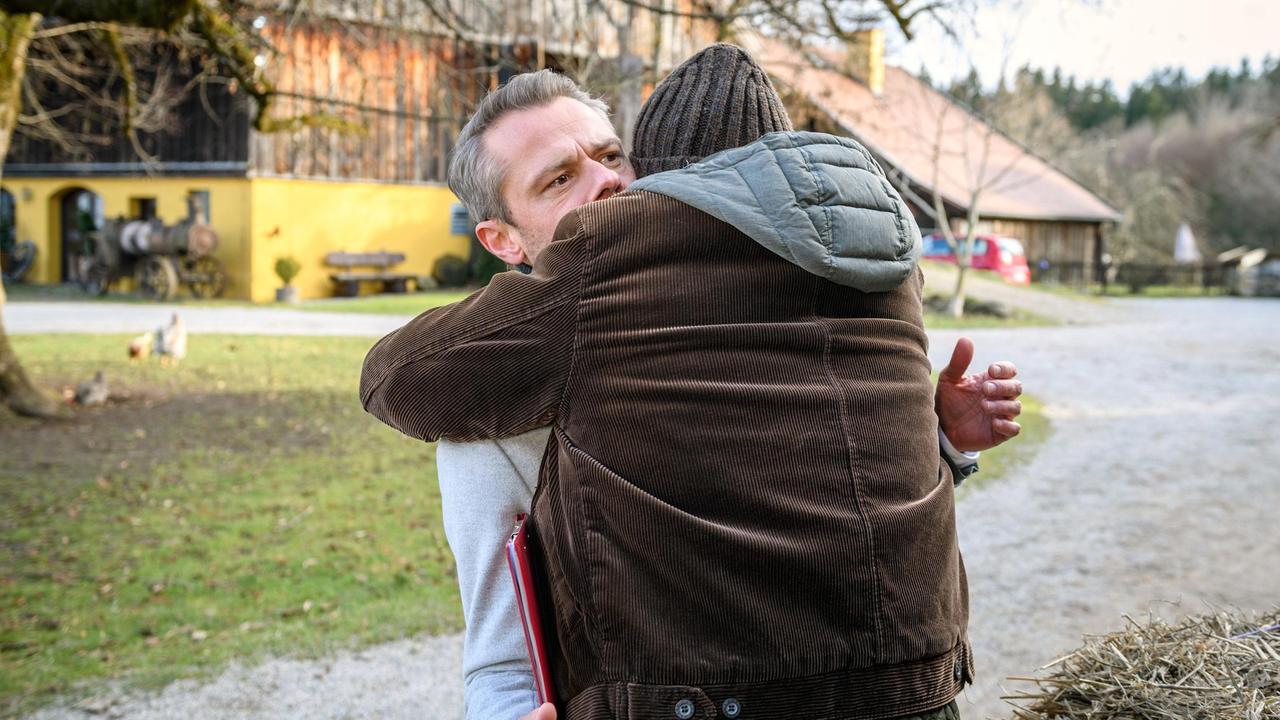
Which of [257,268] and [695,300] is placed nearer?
[695,300]

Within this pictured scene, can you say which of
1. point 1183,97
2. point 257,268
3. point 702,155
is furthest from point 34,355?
point 1183,97

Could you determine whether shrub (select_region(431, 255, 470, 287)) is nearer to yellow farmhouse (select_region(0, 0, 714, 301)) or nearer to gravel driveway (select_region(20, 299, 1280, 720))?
yellow farmhouse (select_region(0, 0, 714, 301))

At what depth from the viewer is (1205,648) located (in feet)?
6.80

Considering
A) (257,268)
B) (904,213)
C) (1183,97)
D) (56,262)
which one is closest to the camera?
(904,213)

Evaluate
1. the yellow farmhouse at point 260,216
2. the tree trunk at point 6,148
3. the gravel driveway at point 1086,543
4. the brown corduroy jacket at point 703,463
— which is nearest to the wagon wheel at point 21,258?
the yellow farmhouse at point 260,216

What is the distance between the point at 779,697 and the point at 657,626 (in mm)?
191

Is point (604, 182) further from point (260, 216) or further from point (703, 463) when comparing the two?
point (260, 216)

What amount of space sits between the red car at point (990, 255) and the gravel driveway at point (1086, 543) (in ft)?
48.6

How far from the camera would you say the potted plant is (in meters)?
24.6

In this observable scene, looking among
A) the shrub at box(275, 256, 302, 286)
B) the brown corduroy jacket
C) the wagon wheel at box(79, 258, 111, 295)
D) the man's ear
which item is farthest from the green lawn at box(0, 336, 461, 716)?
the wagon wheel at box(79, 258, 111, 295)

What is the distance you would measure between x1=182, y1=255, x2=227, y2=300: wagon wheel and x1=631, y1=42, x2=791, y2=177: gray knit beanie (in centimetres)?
2467

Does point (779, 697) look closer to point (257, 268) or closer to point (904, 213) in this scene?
point (904, 213)

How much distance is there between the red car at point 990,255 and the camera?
3084cm

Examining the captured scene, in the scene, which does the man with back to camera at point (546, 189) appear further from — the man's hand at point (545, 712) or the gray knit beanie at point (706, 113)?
A: the man's hand at point (545, 712)
